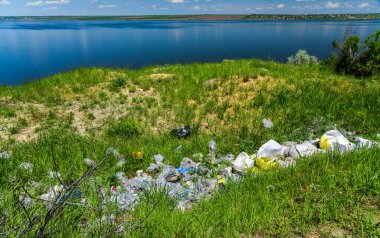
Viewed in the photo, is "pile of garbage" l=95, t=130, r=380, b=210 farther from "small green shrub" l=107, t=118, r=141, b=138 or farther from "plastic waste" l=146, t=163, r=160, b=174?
"small green shrub" l=107, t=118, r=141, b=138

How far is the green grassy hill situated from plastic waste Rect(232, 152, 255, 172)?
0.89m

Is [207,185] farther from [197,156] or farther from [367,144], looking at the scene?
[367,144]

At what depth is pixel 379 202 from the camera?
3.51 metres

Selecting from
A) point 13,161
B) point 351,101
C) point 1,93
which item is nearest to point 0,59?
point 1,93

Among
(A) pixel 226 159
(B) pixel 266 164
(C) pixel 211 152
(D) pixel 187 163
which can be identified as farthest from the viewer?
(C) pixel 211 152

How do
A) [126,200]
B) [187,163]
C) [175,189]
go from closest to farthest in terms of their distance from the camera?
1. [126,200]
2. [175,189]
3. [187,163]

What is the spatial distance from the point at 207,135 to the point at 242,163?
2324 millimetres

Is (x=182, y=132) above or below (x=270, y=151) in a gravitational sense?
below

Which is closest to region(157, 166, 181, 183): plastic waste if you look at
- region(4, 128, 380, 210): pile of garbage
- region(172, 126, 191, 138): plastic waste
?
region(4, 128, 380, 210): pile of garbage

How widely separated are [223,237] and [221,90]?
27.7 ft

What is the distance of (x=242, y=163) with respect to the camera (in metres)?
5.66

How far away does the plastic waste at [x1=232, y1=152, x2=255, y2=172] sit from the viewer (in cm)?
545

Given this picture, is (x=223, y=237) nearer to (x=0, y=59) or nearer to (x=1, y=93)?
(x=1, y=93)

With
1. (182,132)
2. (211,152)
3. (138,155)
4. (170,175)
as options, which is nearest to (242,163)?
(211,152)
